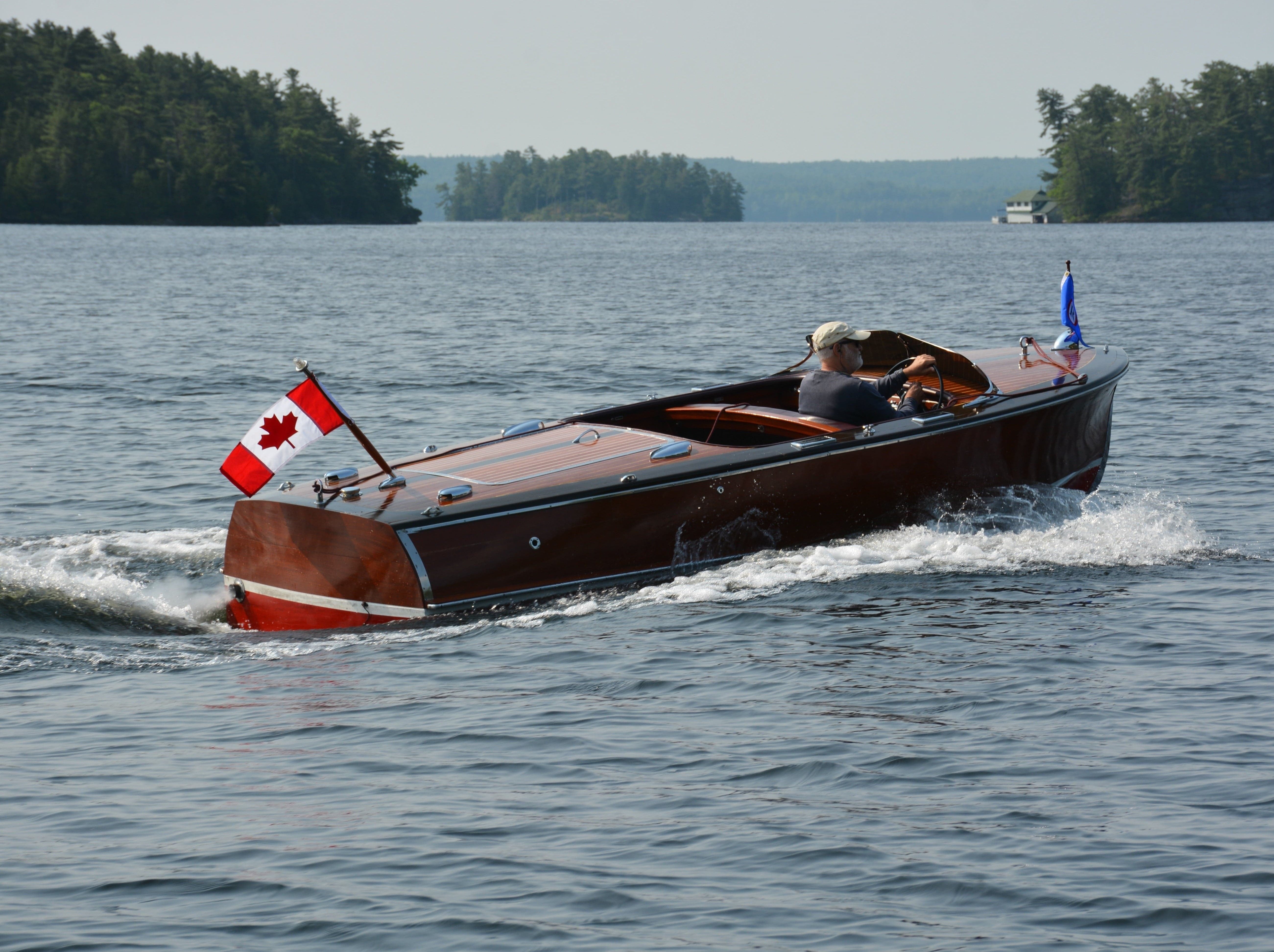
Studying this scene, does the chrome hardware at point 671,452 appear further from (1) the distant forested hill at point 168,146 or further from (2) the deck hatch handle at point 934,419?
(1) the distant forested hill at point 168,146

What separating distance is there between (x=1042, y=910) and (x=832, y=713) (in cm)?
229

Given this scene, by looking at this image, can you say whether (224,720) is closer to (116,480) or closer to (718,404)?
(718,404)

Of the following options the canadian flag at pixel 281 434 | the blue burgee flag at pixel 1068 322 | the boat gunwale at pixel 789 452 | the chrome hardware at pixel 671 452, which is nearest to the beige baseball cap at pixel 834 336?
the boat gunwale at pixel 789 452

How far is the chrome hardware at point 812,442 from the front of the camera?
32.5 ft

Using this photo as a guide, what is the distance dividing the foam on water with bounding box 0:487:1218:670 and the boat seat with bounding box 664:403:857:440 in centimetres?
88

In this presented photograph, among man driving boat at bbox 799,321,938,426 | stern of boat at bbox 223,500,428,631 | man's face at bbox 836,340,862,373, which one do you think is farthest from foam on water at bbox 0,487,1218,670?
man's face at bbox 836,340,862,373

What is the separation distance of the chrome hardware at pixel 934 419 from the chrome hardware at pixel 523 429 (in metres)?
2.85

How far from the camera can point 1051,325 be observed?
105ft

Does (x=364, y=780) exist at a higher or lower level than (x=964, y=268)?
lower

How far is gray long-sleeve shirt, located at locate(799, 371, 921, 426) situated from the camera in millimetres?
10367

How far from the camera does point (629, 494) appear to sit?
927 cm

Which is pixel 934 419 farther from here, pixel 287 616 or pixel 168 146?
pixel 168 146

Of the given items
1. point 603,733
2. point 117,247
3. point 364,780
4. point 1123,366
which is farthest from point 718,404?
point 117,247

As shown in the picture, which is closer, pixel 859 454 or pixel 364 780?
pixel 364 780
